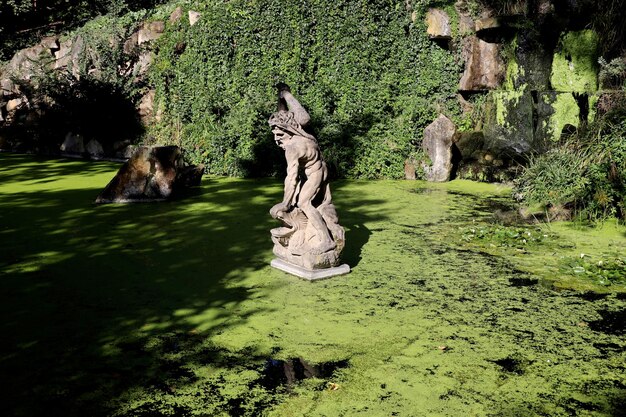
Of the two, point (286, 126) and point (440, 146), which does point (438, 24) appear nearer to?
point (440, 146)

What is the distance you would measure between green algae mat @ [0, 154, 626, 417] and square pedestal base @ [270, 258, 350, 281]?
2.6 inches

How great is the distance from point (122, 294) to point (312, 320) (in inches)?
59.7

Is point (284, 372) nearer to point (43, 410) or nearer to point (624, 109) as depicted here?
point (43, 410)

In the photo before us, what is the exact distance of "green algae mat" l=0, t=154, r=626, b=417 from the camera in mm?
3213

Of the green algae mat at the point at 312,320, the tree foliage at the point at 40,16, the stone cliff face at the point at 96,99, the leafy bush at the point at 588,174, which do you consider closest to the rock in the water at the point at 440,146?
the leafy bush at the point at 588,174

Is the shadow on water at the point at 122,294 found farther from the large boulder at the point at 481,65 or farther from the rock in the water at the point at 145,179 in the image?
the large boulder at the point at 481,65

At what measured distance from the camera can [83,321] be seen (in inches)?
166

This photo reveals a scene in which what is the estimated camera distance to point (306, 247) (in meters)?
5.32

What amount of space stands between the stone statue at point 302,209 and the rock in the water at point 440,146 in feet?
15.9

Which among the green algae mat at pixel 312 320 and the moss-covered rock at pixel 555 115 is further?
A: the moss-covered rock at pixel 555 115

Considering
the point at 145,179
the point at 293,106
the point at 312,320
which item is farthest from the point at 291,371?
the point at 145,179

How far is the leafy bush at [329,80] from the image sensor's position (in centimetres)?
1047

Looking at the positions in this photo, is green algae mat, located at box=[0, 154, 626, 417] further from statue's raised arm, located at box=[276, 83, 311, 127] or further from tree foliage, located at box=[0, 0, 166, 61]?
tree foliage, located at box=[0, 0, 166, 61]

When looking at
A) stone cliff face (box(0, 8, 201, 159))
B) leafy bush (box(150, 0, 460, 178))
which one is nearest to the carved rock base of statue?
leafy bush (box(150, 0, 460, 178))
